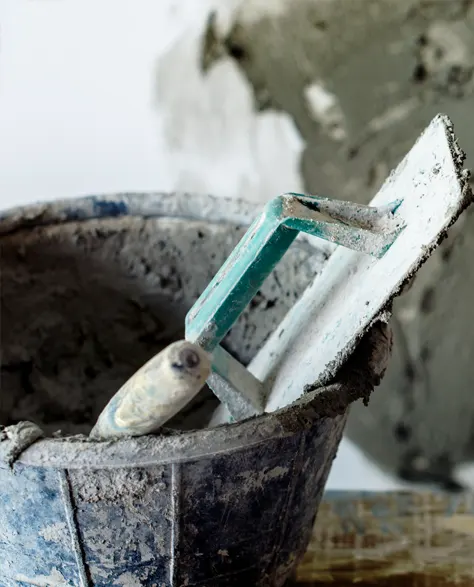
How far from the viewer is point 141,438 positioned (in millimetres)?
691

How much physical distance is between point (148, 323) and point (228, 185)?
12.3 inches

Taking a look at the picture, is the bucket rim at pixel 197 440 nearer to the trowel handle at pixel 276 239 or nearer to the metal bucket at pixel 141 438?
the metal bucket at pixel 141 438

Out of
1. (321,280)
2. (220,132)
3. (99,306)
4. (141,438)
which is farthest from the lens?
(220,132)

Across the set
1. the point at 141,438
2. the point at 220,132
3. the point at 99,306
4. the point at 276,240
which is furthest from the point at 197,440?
the point at 220,132

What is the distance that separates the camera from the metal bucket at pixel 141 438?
0.71 metres

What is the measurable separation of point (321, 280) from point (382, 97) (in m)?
0.49

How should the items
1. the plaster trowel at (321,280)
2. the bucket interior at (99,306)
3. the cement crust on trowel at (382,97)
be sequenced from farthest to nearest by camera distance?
the cement crust on trowel at (382,97)
the bucket interior at (99,306)
the plaster trowel at (321,280)

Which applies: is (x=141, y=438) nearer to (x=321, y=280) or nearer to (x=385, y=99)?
(x=321, y=280)

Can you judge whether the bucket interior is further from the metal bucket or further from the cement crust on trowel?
the cement crust on trowel

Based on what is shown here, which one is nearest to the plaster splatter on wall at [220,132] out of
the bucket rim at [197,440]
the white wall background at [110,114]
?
the white wall background at [110,114]

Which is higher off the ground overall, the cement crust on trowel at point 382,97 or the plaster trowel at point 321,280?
the cement crust on trowel at point 382,97

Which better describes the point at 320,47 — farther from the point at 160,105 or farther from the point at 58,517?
the point at 58,517

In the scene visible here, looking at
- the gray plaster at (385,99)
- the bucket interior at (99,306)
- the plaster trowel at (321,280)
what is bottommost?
the plaster trowel at (321,280)

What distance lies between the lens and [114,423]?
0.71 m
